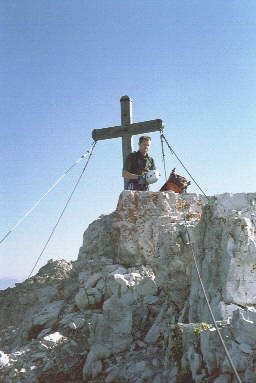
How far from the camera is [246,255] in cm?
614

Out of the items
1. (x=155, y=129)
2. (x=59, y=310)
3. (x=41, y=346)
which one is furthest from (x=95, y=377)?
(x=155, y=129)

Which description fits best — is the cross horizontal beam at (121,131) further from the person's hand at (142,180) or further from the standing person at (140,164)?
the person's hand at (142,180)

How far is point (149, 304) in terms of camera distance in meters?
7.84

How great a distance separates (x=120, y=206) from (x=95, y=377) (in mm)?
4307

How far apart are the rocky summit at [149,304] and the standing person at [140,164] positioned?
86cm

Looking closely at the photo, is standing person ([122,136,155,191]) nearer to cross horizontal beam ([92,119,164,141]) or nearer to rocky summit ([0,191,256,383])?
rocky summit ([0,191,256,383])

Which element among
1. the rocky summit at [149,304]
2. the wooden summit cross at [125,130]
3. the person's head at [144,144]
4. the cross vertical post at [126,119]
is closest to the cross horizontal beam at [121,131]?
the wooden summit cross at [125,130]

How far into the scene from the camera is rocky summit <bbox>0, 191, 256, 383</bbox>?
16.7 ft

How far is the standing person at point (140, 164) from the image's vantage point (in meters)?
10.5

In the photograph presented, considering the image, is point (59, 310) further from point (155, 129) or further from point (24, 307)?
point (155, 129)

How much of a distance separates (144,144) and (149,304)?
14.6ft

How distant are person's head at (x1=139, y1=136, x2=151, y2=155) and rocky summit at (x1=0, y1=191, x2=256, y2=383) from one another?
1.44m

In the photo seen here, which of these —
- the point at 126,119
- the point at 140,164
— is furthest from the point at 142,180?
the point at 126,119

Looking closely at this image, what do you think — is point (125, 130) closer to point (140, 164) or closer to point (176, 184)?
point (140, 164)
